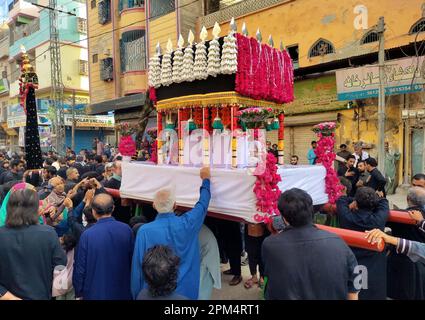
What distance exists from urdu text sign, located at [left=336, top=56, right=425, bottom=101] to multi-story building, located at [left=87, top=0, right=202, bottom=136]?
24.3 feet

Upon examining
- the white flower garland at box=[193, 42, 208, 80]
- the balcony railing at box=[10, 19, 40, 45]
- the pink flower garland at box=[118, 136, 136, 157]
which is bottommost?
the pink flower garland at box=[118, 136, 136, 157]

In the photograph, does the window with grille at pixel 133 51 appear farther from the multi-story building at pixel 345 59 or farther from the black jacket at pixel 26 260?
the black jacket at pixel 26 260

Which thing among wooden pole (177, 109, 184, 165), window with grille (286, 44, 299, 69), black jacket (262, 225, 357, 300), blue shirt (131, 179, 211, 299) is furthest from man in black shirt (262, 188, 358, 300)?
window with grille (286, 44, 299, 69)

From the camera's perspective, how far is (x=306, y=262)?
194 cm

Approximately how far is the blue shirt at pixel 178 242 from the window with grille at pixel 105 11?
17.4 meters

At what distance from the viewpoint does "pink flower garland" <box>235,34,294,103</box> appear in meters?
4.30

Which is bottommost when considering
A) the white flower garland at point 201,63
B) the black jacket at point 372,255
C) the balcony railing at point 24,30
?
the black jacket at point 372,255

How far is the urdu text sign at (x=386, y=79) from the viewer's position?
351 inches

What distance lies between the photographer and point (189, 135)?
5.21m

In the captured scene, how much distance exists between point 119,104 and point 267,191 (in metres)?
14.2

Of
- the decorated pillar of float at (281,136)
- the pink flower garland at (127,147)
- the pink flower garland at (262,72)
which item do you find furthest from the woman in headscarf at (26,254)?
the decorated pillar of float at (281,136)

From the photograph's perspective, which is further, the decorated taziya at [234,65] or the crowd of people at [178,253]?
the decorated taziya at [234,65]

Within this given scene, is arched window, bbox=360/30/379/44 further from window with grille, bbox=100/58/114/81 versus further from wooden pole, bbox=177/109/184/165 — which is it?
window with grille, bbox=100/58/114/81
